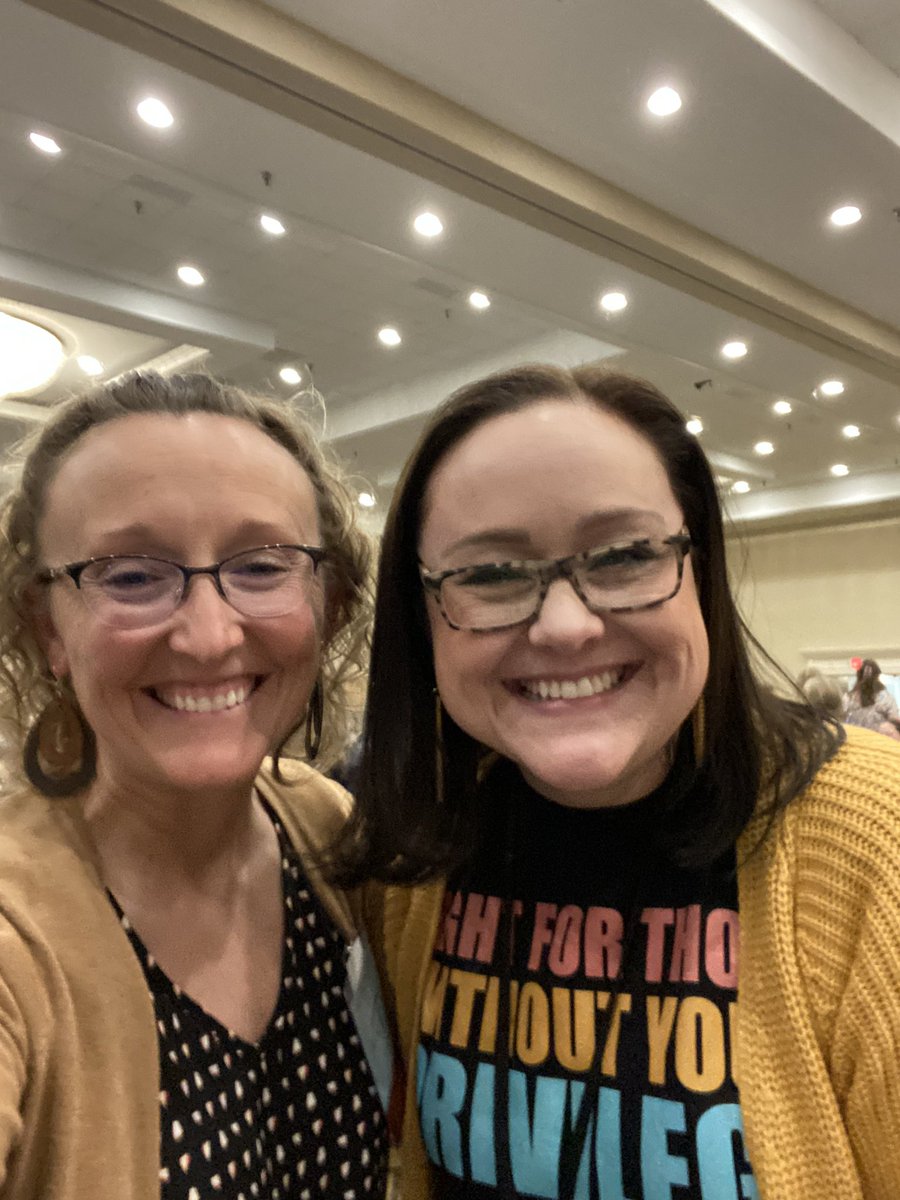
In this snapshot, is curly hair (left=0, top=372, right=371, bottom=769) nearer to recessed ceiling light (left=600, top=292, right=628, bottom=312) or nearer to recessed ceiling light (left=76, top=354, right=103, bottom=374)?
recessed ceiling light (left=600, top=292, right=628, bottom=312)

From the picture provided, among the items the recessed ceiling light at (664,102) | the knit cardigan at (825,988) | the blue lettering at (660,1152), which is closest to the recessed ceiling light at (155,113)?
the recessed ceiling light at (664,102)

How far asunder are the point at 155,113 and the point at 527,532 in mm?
3492

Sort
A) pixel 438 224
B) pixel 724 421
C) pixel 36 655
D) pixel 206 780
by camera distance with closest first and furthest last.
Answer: pixel 206 780, pixel 36 655, pixel 438 224, pixel 724 421

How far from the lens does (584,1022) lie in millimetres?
1009

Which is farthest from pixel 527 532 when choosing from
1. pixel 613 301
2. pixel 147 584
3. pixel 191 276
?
pixel 191 276

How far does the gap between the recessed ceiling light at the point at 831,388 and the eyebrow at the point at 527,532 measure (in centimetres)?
702

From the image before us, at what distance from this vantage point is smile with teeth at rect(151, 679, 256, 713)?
1.08 metres

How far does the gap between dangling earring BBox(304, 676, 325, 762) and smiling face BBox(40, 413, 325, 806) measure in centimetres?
24

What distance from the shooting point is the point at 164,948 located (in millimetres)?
1100

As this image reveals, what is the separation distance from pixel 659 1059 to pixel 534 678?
430mm

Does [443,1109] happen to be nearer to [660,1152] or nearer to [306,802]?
[660,1152]

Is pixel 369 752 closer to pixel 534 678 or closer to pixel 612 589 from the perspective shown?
pixel 534 678

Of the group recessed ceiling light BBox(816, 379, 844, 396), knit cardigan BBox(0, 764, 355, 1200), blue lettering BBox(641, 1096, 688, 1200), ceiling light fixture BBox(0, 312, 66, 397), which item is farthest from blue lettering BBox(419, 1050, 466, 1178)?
recessed ceiling light BBox(816, 379, 844, 396)

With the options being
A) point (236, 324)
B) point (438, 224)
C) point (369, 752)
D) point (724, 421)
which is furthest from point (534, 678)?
point (724, 421)
